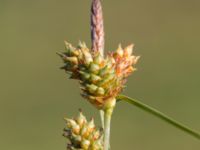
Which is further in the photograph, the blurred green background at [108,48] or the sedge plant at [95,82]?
the blurred green background at [108,48]

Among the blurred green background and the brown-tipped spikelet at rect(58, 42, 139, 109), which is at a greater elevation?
the blurred green background

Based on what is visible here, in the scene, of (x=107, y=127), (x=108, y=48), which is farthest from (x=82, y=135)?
(x=108, y=48)

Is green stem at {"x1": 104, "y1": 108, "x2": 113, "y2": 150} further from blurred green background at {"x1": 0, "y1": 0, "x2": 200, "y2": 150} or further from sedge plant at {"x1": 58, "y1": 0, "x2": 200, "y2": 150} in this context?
blurred green background at {"x1": 0, "y1": 0, "x2": 200, "y2": 150}

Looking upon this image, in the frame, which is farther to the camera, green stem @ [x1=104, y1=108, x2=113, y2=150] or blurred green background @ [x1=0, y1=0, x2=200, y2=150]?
blurred green background @ [x1=0, y1=0, x2=200, y2=150]

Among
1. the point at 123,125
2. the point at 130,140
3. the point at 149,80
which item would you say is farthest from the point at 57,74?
the point at 130,140

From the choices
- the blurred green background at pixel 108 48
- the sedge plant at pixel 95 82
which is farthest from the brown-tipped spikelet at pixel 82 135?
the blurred green background at pixel 108 48

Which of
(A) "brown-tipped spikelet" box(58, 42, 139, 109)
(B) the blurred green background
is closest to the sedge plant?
(A) "brown-tipped spikelet" box(58, 42, 139, 109)

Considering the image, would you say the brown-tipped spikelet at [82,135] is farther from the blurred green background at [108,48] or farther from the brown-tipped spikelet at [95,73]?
the blurred green background at [108,48]

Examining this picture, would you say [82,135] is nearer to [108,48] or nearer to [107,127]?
[107,127]
